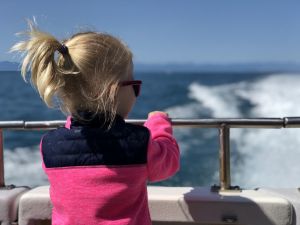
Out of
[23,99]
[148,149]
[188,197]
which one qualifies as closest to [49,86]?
[148,149]

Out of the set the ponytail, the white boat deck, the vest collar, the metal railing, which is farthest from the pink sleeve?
the white boat deck

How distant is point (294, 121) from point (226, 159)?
12.2 inches

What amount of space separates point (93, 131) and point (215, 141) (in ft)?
18.6

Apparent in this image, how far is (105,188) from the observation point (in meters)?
1.37

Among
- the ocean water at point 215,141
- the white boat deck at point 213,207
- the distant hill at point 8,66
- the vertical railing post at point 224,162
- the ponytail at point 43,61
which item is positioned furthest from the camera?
the ocean water at point 215,141

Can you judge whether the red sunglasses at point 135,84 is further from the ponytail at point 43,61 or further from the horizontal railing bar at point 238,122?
the horizontal railing bar at point 238,122

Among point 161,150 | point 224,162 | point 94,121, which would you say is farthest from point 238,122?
point 94,121

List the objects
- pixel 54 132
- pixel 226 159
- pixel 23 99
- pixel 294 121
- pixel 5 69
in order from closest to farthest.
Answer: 1. pixel 54 132
2. pixel 5 69
3. pixel 294 121
4. pixel 226 159
5. pixel 23 99

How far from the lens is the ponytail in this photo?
1.34m

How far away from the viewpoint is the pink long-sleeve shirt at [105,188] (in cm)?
137

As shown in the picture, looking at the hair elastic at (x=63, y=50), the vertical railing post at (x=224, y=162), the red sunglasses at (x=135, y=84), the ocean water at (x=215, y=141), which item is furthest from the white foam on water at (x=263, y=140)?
the hair elastic at (x=63, y=50)

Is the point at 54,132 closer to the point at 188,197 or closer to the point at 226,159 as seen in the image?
the point at 188,197

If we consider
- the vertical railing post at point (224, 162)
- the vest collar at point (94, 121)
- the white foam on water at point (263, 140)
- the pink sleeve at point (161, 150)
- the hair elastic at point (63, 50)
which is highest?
the hair elastic at point (63, 50)

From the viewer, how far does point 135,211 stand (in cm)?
141
